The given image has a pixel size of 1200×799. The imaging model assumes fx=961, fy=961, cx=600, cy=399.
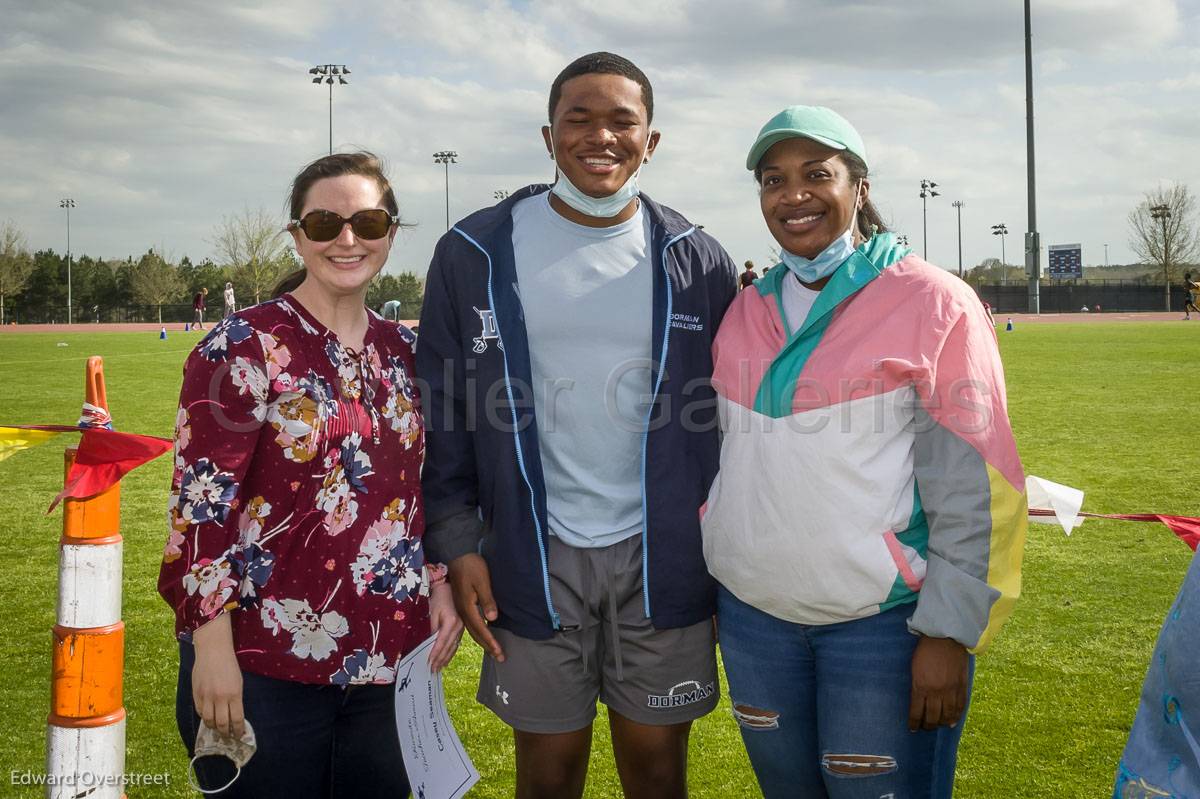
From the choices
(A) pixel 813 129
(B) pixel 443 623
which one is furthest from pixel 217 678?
(A) pixel 813 129

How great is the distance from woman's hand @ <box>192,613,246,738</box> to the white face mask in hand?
2 centimetres

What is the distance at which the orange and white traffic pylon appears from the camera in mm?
2359

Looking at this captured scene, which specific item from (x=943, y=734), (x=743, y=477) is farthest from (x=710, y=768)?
(x=743, y=477)

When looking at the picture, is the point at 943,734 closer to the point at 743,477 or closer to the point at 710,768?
the point at 743,477

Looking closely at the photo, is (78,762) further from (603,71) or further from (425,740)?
(603,71)

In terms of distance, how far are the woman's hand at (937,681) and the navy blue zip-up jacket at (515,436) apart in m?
0.66

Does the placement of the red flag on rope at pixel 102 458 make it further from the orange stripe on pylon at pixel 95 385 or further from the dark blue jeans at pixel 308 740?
the dark blue jeans at pixel 308 740

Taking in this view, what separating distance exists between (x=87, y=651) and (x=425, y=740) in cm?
87

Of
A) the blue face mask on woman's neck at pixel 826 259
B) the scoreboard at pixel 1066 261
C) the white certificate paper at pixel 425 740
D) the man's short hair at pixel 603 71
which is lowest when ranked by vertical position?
the white certificate paper at pixel 425 740

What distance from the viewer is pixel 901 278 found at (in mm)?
2373

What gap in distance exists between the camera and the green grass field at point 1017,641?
12.7ft

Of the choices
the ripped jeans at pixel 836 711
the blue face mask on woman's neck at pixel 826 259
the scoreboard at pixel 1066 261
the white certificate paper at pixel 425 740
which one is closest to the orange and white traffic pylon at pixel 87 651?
the white certificate paper at pixel 425 740

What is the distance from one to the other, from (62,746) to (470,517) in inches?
45.8

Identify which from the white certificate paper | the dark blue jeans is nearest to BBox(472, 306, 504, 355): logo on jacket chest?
the white certificate paper
